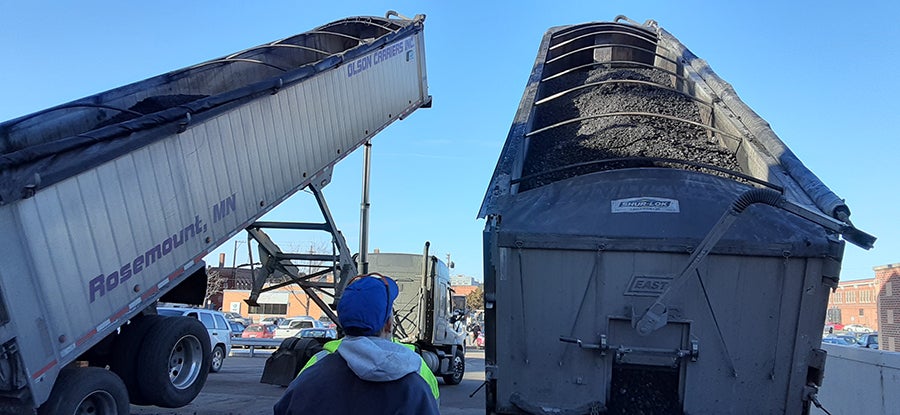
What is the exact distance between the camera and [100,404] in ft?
19.3

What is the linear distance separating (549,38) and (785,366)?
9673 millimetres

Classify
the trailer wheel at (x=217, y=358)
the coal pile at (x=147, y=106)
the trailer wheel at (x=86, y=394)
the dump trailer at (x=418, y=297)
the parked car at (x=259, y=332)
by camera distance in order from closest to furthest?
1. the trailer wheel at (x=86, y=394)
2. the coal pile at (x=147, y=106)
3. the dump trailer at (x=418, y=297)
4. the trailer wheel at (x=217, y=358)
5. the parked car at (x=259, y=332)

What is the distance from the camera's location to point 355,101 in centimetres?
1073

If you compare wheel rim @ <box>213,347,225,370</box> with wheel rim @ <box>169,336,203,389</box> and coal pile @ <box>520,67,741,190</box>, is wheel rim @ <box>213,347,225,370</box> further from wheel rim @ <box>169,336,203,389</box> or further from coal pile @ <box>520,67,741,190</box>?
coal pile @ <box>520,67,741,190</box>

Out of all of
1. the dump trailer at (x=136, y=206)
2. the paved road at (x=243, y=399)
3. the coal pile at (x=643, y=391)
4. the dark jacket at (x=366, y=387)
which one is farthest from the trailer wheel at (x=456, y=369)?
the dark jacket at (x=366, y=387)

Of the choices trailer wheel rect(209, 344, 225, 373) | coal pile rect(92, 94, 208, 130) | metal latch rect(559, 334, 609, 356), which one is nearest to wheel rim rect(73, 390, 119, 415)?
coal pile rect(92, 94, 208, 130)

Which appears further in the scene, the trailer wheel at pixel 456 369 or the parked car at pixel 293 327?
the parked car at pixel 293 327

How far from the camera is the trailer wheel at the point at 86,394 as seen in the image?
17.2 feet

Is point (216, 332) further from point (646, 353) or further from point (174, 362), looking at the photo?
point (646, 353)

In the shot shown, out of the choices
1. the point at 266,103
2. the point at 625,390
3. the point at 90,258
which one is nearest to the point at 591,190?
the point at 625,390

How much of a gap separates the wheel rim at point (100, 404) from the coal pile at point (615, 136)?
4.03 meters

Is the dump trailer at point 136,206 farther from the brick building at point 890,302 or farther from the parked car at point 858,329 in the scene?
the parked car at point 858,329

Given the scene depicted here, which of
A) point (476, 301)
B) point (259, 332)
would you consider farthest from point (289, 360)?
point (476, 301)

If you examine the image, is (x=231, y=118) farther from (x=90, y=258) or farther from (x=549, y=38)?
(x=549, y=38)
